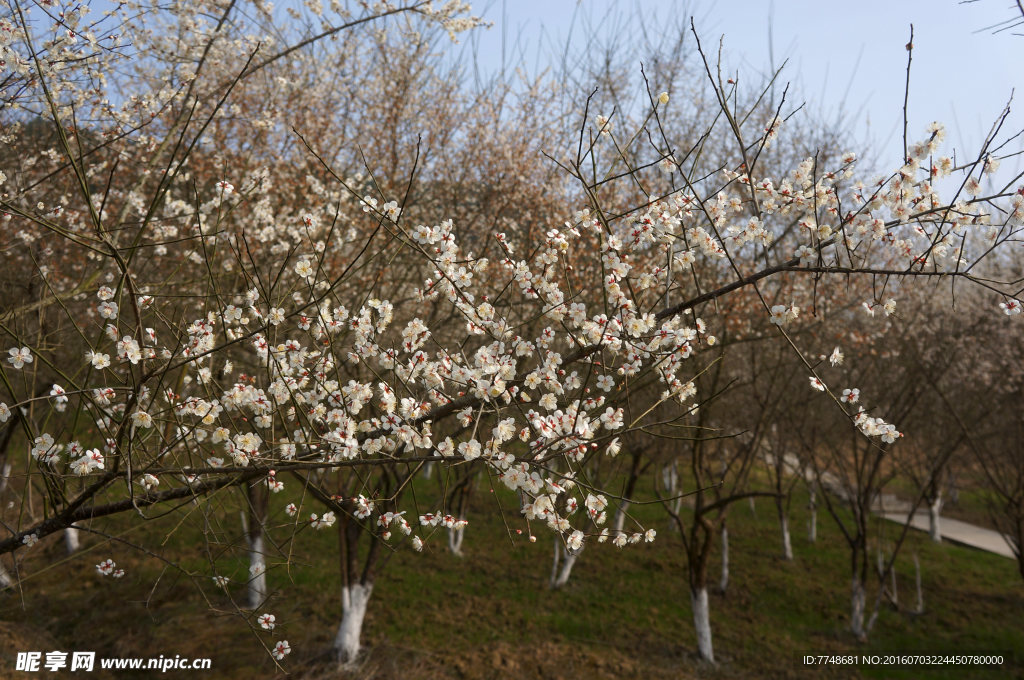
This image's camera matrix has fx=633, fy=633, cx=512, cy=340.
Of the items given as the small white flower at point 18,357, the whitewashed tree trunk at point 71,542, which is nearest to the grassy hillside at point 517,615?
the whitewashed tree trunk at point 71,542

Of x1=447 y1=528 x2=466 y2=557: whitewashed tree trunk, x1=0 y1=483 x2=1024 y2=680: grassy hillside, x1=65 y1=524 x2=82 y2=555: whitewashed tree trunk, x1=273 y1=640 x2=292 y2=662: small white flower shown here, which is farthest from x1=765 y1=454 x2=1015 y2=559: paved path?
x1=65 y1=524 x2=82 y2=555: whitewashed tree trunk

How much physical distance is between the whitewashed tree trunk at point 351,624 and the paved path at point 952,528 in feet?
28.4

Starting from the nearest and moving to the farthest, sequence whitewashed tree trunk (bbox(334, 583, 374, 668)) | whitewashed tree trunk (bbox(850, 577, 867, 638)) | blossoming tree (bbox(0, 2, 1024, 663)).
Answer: blossoming tree (bbox(0, 2, 1024, 663)) → whitewashed tree trunk (bbox(334, 583, 374, 668)) → whitewashed tree trunk (bbox(850, 577, 867, 638))

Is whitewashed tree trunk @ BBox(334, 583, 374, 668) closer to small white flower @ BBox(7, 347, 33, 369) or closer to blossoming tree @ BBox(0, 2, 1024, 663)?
blossoming tree @ BBox(0, 2, 1024, 663)

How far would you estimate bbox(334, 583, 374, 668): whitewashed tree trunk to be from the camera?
20.6 feet

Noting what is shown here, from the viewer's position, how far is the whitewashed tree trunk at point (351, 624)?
247 inches

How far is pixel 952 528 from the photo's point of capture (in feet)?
47.2

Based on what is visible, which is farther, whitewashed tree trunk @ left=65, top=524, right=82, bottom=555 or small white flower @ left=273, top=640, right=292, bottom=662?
whitewashed tree trunk @ left=65, top=524, right=82, bottom=555

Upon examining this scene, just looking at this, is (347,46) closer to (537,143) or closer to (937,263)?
(537,143)

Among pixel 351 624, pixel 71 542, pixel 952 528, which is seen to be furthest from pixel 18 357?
pixel 952 528

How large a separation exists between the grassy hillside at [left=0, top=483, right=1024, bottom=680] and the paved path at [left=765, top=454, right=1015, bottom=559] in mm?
1859

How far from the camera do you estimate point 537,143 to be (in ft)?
26.9

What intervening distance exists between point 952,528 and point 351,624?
14.2 meters

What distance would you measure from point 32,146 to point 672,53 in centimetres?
738
